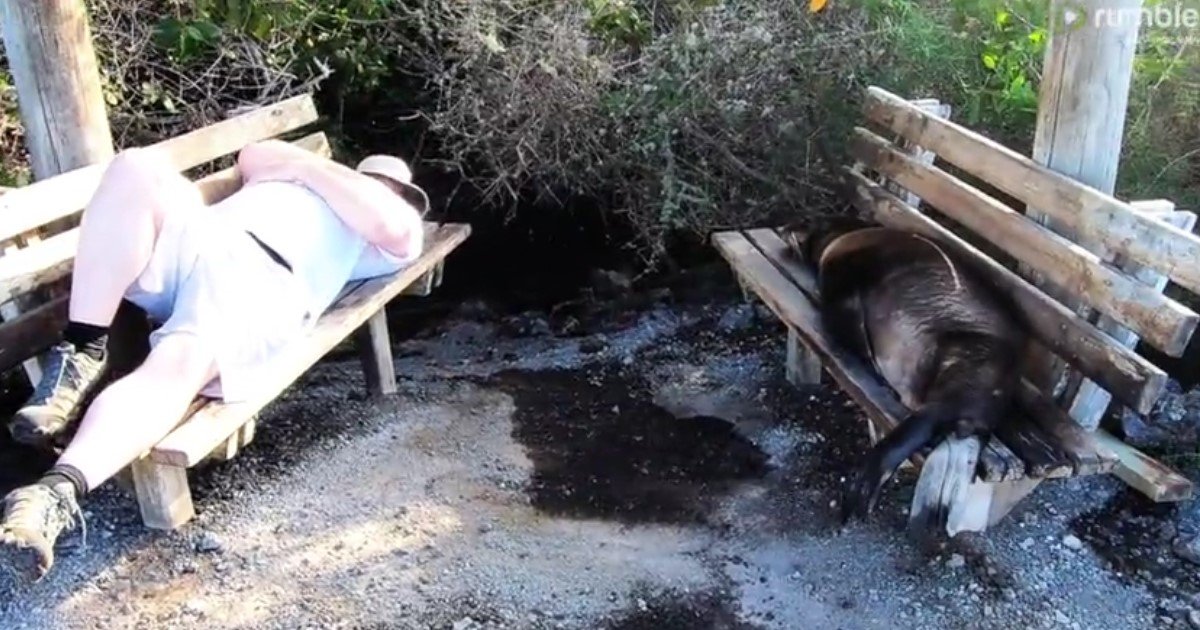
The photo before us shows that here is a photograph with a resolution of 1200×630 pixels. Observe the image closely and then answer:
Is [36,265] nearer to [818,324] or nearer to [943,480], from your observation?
[818,324]

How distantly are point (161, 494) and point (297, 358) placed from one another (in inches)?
21.8

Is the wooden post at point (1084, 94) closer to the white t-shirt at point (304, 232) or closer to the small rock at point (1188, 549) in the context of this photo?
the small rock at point (1188, 549)

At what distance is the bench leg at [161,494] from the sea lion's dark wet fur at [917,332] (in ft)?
6.30

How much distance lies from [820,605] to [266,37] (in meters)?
→ 3.42

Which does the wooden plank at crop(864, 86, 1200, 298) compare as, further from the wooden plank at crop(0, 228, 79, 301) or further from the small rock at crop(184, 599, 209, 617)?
the wooden plank at crop(0, 228, 79, 301)

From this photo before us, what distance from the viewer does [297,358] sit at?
→ 319 cm

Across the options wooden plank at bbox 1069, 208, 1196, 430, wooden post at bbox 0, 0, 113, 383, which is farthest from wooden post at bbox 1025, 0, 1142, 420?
wooden post at bbox 0, 0, 113, 383

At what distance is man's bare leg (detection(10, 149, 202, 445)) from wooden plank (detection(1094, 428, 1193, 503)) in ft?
8.61

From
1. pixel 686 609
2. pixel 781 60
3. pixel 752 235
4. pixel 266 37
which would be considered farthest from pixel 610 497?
pixel 266 37

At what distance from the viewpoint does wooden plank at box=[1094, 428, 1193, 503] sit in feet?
9.71

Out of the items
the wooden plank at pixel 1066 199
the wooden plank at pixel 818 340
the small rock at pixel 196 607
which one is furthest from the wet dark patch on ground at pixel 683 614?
the wooden plank at pixel 1066 199

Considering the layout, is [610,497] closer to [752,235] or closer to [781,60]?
[752,235]

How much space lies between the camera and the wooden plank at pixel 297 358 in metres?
2.75

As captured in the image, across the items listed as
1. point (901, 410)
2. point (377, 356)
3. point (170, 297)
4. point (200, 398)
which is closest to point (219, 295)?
point (170, 297)
